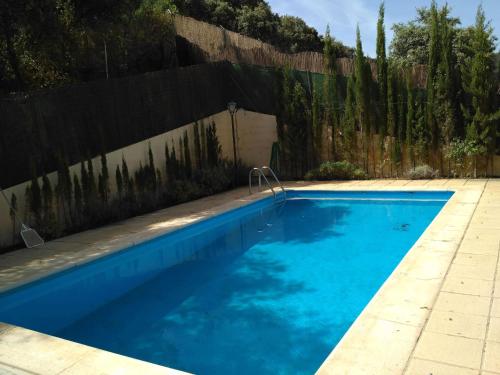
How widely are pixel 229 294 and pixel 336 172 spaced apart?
701cm

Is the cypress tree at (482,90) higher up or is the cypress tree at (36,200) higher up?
the cypress tree at (482,90)

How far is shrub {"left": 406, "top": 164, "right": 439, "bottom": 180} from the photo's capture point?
10.3 m

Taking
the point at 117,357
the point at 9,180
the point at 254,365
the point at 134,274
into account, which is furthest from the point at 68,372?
the point at 9,180

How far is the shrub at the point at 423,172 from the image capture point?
10293 mm

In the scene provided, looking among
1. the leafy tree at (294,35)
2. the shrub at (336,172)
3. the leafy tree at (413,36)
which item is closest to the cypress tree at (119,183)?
the shrub at (336,172)

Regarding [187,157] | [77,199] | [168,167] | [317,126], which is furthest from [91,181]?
[317,126]

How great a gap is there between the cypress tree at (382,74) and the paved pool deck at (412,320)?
494cm

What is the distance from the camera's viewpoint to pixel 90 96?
809cm

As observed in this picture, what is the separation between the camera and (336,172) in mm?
11383

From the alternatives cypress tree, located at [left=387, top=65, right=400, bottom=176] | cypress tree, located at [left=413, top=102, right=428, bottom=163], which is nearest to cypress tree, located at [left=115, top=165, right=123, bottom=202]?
cypress tree, located at [left=387, top=65, right=400, bottom=176]

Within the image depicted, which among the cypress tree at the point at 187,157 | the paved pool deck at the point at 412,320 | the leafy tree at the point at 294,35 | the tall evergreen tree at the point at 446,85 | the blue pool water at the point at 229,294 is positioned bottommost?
the blue pool water at the point at 229,294

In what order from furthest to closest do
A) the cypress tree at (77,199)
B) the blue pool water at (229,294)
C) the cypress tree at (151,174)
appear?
1. the cypress tree at (151,174)
2. the cypress tree at (77,199)
3. the blue pool water at (229,294)

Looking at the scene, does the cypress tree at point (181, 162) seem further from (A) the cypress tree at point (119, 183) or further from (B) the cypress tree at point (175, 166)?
(A) the cypress tree at point (119, 183)

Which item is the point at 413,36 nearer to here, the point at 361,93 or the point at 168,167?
the point at 361,93
